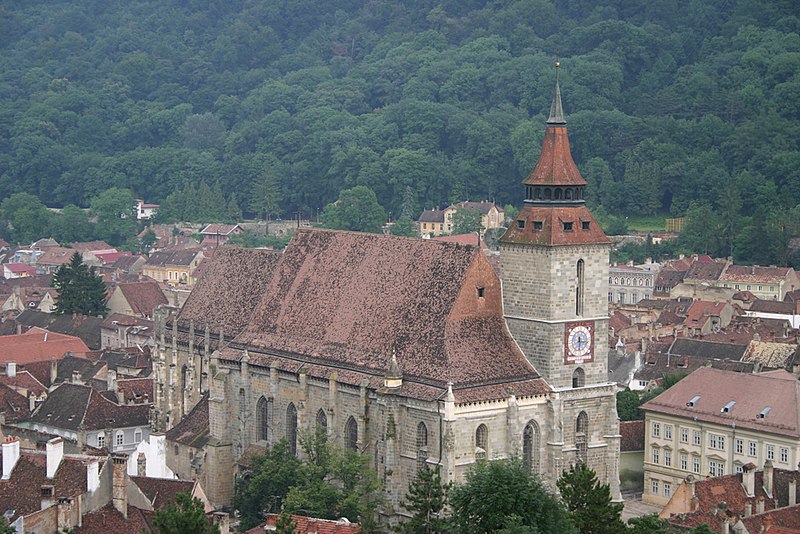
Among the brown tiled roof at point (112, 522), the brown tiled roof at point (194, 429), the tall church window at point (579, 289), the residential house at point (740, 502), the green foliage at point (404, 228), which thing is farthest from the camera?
the green foliage at point (404, 228)

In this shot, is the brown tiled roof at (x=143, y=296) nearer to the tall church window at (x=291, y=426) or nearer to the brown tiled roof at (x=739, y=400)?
the tall church window at (x=291, y=426)

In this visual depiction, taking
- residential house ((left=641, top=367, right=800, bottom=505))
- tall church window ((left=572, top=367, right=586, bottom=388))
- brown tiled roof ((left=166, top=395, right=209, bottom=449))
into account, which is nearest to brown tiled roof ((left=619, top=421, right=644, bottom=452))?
residential house ((left=641, top=367, right=800, bottom=505))

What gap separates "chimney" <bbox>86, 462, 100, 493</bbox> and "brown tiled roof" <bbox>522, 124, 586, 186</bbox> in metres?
24.6

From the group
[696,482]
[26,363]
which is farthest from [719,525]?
[26,363]

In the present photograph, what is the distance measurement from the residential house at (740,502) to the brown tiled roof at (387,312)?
754 centimetres

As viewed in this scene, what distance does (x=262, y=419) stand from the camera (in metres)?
85.2

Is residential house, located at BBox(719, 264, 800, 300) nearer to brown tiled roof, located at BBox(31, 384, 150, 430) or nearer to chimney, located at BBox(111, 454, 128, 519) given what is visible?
brown tiled roof, located at BBox(31, 384, 150, 430)

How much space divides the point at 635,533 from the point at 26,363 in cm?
5547

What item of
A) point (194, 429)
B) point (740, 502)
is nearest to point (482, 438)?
point (740, 502)

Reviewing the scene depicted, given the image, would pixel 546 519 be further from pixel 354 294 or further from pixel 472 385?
pixel 354 294

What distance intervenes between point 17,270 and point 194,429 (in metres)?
93.4

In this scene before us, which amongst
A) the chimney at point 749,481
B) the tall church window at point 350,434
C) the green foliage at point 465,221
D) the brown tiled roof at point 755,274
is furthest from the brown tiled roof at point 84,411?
the green foliage at point 465,221

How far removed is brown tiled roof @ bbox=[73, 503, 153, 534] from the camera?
61500 millimetres

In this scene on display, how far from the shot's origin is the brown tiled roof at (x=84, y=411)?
9094 centimetres
